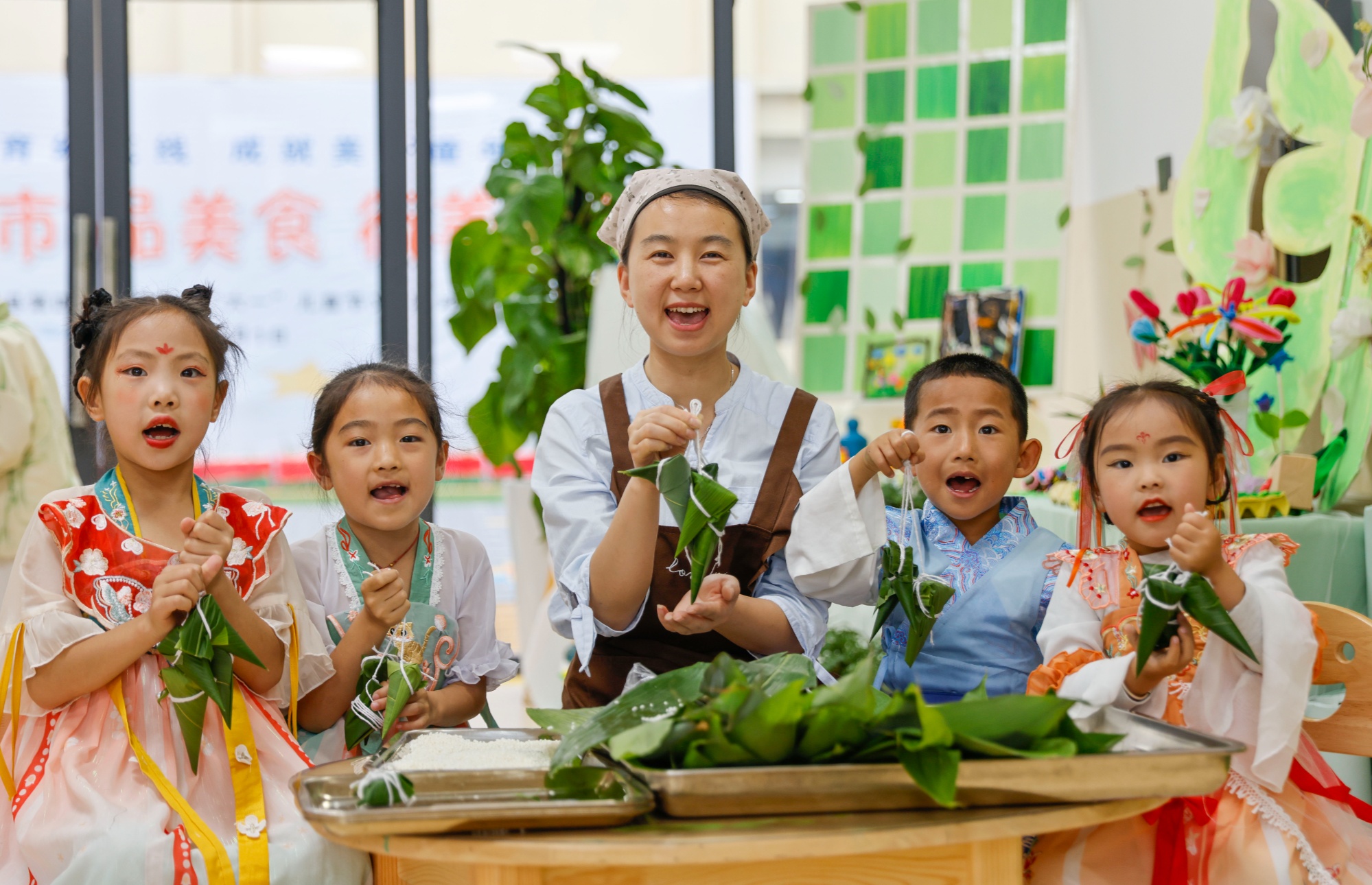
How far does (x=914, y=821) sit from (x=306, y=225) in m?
4.36

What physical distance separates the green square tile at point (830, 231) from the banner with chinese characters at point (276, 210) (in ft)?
3.06

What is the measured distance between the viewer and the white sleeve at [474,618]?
1.91m

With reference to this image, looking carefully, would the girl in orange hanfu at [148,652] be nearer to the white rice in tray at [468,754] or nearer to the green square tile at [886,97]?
the white rice in tray at [468,754]

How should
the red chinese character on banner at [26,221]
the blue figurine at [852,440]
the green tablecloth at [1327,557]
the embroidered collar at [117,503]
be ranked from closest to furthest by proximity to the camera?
the embroidered collar at [117,503], the green tablecloth at [1327,557], the blue figurine at [852,440], the red chinese character on banner at [26,221]

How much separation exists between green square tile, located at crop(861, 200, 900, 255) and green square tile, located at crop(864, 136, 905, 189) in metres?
→ 0.07

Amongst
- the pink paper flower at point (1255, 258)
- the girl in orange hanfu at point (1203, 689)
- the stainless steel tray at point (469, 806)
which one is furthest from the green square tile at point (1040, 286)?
the stainless steel tray at point (469, 806)

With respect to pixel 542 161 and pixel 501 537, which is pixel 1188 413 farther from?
pixel 501 537

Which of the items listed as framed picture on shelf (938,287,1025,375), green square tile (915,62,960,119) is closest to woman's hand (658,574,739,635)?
framed picture on shelf (938,287,1025,375)

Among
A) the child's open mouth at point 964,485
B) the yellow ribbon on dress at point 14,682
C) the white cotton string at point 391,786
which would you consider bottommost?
the yellow ribbon on dress at point 14,682

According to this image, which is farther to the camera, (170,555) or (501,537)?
(501,537)

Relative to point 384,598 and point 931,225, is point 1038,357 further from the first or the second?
point 384,598

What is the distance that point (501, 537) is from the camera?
18.0 feet

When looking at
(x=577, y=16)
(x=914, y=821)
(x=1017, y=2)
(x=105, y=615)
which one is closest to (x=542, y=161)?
(x=577, y=16)

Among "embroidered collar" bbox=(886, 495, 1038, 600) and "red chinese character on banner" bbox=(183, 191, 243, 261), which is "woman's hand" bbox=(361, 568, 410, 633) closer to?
"embroidered collar" bbox=(886, 495, 1038, 600)
